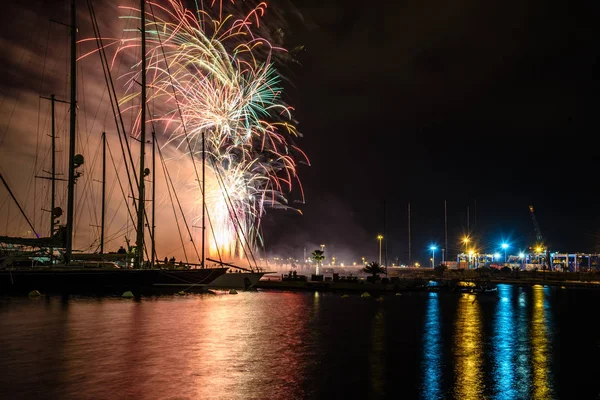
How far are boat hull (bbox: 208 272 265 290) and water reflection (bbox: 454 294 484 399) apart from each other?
106 feet

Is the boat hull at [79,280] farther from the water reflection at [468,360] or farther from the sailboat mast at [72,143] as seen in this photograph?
the water reflection at [468,360]

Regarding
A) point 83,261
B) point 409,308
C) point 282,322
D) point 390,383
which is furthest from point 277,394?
point 83,261

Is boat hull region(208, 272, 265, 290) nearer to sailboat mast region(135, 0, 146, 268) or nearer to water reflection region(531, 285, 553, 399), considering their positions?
sailboat mast region(135, 0, 146, 268)

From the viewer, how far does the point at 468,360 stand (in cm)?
1856

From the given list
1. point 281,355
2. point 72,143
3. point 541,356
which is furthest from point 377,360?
point 72,143

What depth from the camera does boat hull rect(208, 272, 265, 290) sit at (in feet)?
194

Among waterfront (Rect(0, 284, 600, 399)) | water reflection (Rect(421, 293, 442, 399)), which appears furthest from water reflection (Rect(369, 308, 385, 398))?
water reflection (Rect(421, 293, 442, 399))

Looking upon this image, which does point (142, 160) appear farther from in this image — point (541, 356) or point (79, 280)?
point (541, 356)

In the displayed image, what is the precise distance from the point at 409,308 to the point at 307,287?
91.6 ft

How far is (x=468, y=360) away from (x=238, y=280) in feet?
148

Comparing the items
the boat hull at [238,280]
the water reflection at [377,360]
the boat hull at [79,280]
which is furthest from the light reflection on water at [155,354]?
the boat hull at [238,280]

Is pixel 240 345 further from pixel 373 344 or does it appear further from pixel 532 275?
pixel 532 275

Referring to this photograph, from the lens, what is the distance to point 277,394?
43.1ft

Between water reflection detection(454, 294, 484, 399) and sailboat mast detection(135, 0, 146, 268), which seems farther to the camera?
sailboat mast detection(135, 0, 146, 268)
